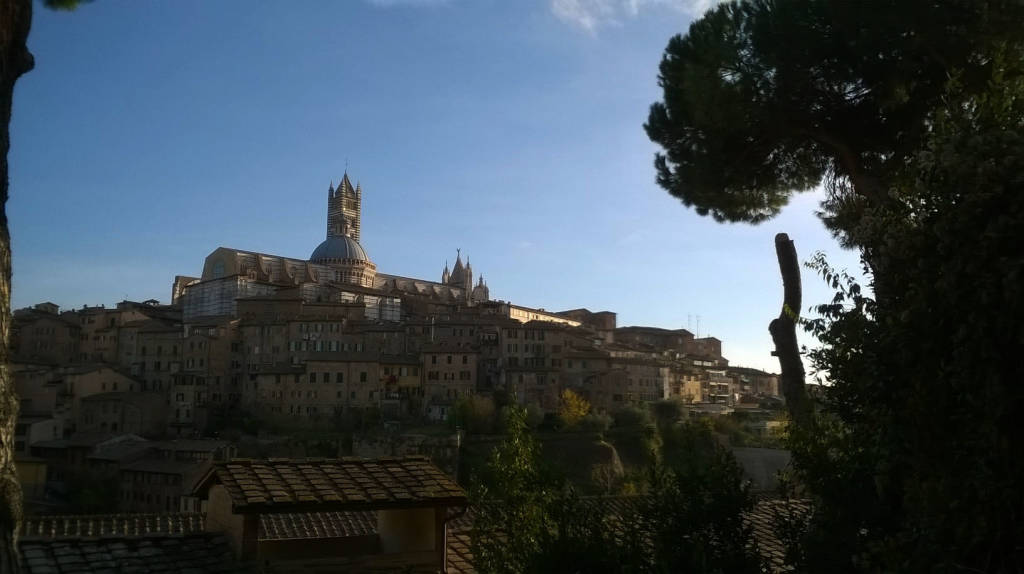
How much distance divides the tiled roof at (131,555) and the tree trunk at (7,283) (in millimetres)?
2788

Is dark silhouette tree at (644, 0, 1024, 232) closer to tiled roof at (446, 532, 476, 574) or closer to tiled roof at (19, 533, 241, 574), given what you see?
tiled roof at (446, 532, 476, 574)

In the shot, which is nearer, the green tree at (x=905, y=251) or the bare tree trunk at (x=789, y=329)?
the green tree at (x=905, y=251)

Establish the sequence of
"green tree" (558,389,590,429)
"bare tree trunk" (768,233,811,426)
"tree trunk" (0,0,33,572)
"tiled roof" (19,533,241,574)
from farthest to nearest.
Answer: "green tree" (558,389,590,429) < "bare tree trunk" (768,233,811,426) < "tiled roof" (19,533,241,574) < "tree trunk" (0,0,33,572)

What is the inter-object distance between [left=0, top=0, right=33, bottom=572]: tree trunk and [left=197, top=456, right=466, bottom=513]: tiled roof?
9.97ft

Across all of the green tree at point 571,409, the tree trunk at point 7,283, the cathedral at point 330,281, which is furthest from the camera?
the cathedral at point 330,281

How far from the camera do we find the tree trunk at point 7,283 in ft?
17.2

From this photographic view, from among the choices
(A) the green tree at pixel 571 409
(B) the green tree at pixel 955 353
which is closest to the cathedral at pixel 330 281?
(A) the green tree at pixel 571 409

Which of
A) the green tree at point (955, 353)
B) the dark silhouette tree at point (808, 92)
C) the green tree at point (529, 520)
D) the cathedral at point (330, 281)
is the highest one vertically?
the cathedral at point (330, 281)

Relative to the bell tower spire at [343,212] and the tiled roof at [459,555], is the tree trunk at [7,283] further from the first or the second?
the bell tower spire at [343,212]

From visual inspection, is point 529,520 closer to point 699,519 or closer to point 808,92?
point 699,519

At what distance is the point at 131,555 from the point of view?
8336 mm

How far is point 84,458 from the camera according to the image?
48375mm

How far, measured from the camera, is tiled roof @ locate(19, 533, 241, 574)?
793cm

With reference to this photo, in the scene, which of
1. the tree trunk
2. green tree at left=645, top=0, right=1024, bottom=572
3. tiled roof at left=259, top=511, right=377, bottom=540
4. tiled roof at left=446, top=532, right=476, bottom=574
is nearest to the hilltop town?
tiled roof at left=259, top=511, right=377, bottom=540
